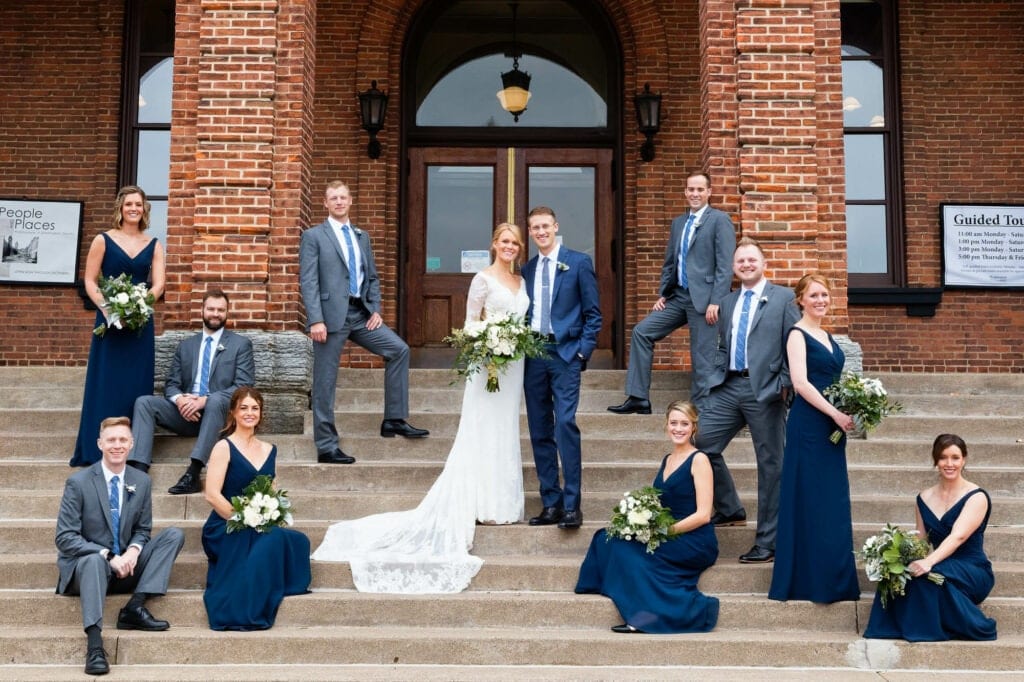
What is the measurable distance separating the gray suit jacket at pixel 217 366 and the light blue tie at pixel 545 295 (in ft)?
7.40

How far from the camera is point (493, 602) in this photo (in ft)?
19.9

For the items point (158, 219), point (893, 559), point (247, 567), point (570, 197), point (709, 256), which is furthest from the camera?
point (158, 219)

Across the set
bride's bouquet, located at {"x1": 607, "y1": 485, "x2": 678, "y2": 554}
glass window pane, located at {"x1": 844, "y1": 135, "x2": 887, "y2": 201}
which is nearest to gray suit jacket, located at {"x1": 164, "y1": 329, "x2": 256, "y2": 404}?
Answer: bride's bouquet, located at {"x1": 607, "y1": 485, "x2": 678, "y2": 554}

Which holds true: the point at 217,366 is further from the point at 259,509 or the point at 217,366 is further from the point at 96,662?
the point at 96,662

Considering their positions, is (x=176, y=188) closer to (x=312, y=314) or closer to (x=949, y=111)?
(x=312, y=314)

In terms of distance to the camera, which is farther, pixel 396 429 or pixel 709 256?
pixel 709 256

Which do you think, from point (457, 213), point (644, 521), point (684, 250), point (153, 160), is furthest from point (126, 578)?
point (153, 160)

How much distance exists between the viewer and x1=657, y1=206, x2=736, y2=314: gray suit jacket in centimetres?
829

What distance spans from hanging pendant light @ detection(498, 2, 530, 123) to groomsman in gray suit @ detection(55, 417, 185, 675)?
23.8ft

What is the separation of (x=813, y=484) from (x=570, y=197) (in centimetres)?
664

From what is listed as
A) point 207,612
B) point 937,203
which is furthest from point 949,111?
point 207,612

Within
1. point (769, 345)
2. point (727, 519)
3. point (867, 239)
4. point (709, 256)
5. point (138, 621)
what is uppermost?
point (867, 239)

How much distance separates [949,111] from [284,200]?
765 centimetres

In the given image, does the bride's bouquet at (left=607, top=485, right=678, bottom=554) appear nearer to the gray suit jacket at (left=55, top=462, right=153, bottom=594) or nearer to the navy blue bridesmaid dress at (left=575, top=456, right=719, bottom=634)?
the navy blue bridesmaid dress at (left=575, top=456, right=719, bottom=634)
